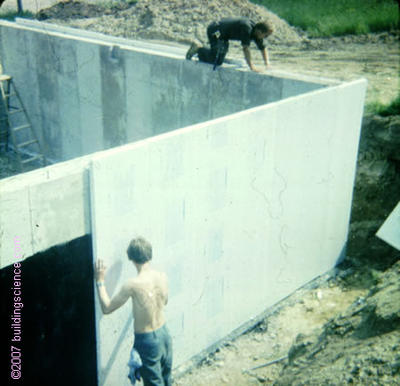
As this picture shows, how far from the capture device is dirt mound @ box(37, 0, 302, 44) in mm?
18094

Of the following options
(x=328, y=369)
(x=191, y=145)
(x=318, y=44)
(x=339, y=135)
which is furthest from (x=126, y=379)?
(x=318, y=44)

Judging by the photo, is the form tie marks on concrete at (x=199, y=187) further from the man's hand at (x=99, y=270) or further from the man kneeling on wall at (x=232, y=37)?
the man kneeling on wall at (x=232, y=37)

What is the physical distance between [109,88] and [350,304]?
5965mm

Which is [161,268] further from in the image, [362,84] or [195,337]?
[362,84]

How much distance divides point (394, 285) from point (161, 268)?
2.70 metres

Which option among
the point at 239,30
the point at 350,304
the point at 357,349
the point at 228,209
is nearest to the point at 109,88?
the point at 239,30

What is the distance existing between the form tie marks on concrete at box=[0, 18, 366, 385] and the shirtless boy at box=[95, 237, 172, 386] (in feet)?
0.99

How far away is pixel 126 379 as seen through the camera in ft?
17.7

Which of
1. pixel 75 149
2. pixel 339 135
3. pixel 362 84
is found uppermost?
pixel 362 84

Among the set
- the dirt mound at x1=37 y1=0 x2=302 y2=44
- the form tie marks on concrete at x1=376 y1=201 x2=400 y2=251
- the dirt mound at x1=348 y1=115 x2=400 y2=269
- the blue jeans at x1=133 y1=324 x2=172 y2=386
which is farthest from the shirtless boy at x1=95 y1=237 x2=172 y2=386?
the dirt mound at x1=37 y1=0 x2=302 y2=44

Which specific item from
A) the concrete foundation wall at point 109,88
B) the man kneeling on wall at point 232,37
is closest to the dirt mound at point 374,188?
the concrete foundation wall at point 109,88

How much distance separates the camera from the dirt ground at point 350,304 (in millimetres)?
4555

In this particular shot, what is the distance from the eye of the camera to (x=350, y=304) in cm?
739

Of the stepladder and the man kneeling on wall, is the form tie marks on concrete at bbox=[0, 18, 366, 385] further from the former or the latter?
the stepladder
